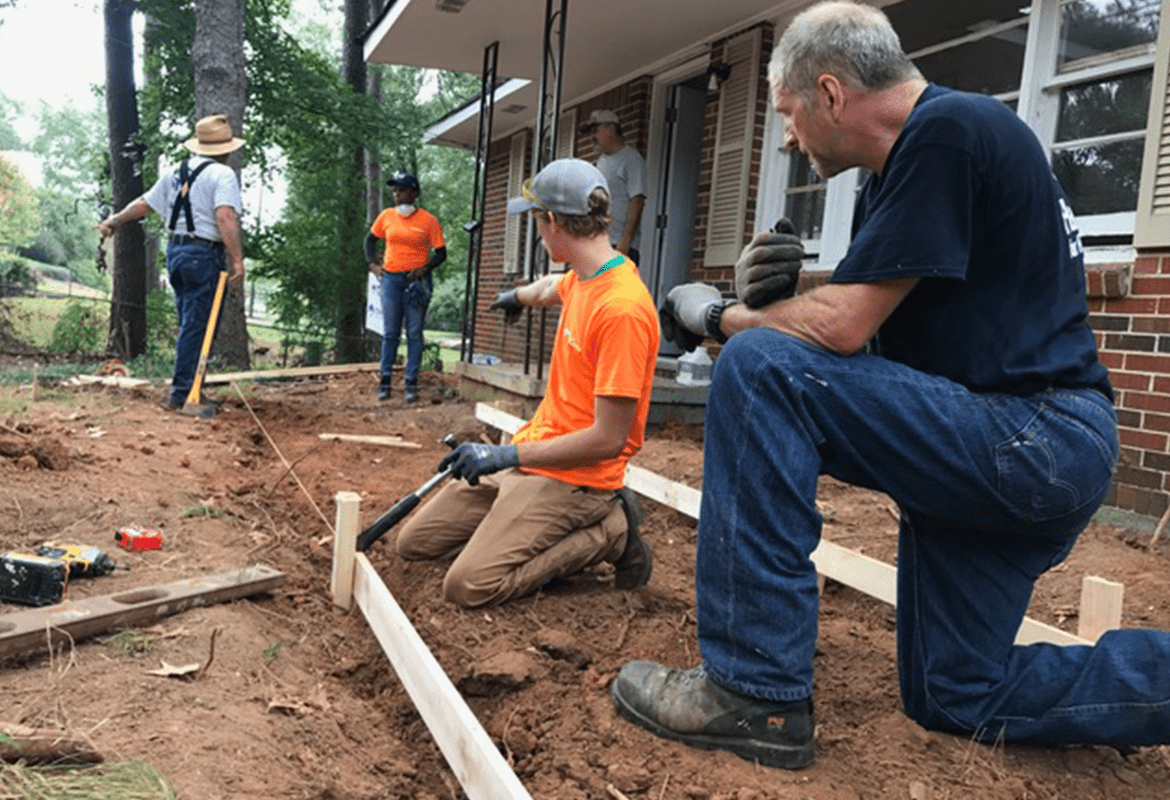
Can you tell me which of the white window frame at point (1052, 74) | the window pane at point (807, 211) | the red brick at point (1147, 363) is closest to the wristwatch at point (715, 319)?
the red brick at point (1147, 363)

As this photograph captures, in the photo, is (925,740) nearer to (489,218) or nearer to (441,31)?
(441,31)

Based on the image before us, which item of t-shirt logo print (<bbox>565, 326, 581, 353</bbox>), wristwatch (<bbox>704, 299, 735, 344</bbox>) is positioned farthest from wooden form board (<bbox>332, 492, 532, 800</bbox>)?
wristwatch (<bbox>704, 299, 735, 344</bbox>)

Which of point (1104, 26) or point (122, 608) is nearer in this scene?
point (122, 608)

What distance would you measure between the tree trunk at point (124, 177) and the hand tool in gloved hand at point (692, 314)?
39.7ft

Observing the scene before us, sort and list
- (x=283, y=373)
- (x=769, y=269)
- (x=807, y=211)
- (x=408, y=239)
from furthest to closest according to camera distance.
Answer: (x=283, y=373)
(x=408, y=239)
(x=807, y=211)
(x=769, y=269)

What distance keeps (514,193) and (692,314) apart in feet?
37.2

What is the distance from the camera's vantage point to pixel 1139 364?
4.38 metres

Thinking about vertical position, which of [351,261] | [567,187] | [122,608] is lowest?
[122,608]

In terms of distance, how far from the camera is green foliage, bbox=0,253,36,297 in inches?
549

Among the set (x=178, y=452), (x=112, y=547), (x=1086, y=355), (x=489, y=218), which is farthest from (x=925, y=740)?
(x=489, y=218)

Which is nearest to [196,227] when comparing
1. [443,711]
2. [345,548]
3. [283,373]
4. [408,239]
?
[408,239]

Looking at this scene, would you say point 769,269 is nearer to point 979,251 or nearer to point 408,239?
point 979,251

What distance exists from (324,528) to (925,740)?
313 cm

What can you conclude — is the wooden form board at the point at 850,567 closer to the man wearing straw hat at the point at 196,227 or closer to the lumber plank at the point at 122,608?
the lumber plank at the point at 122,608
